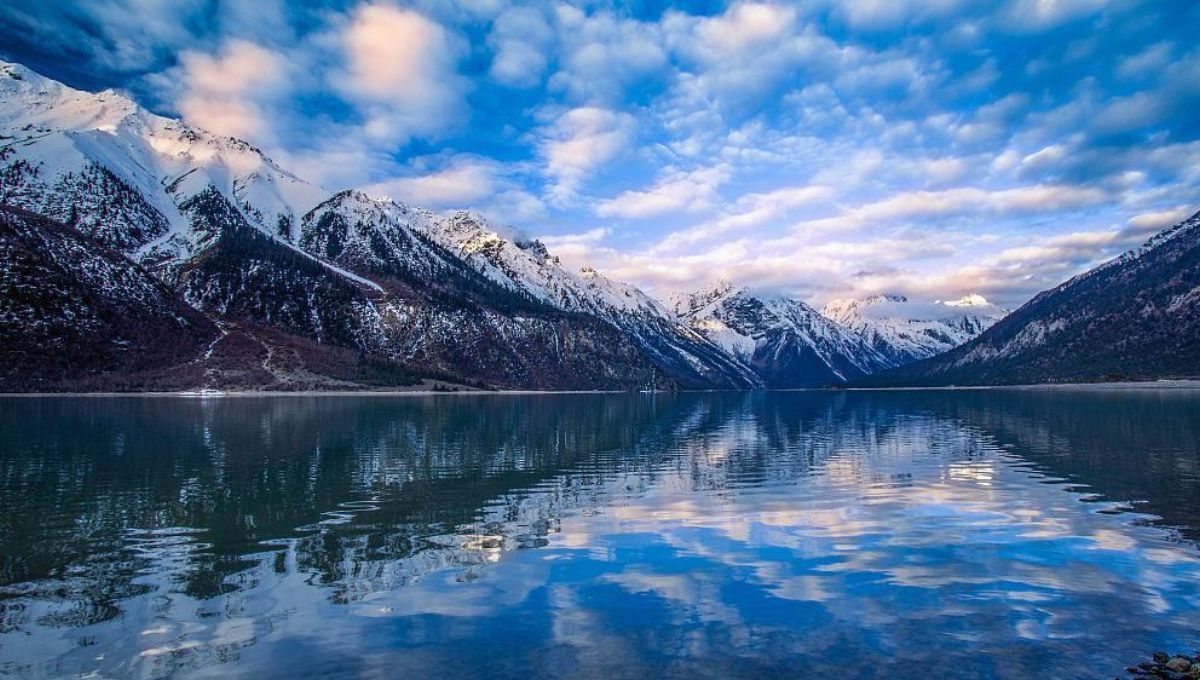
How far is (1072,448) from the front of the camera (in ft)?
256

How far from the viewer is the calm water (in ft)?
68.1

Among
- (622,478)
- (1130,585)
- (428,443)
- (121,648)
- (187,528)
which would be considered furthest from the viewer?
(428,443)

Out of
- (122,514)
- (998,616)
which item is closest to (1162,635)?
(998,616)

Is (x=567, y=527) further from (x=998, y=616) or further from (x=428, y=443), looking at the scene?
(x=428, y=443)

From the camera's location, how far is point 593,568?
100 ft

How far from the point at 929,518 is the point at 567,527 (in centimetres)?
2015

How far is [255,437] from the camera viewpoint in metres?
90.6

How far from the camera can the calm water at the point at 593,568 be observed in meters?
20.8

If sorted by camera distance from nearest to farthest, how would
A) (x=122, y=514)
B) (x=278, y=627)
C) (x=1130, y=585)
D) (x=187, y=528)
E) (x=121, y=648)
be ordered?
(x=121, y=648), (x=278, y=627), (x=1130, y=585), (x=187, y=528), (x=122, y=514)

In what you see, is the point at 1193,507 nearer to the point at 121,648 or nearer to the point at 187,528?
the point at 121,648

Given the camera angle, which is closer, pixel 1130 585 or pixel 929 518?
pixel 1130 585

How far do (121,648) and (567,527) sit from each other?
70.6 feet

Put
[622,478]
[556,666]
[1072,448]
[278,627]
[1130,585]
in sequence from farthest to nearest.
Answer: [1072,448] < [622,478] < [1130,585] < [278,627] < [556,666]

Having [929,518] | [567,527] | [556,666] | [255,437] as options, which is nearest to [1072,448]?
[929,518]
